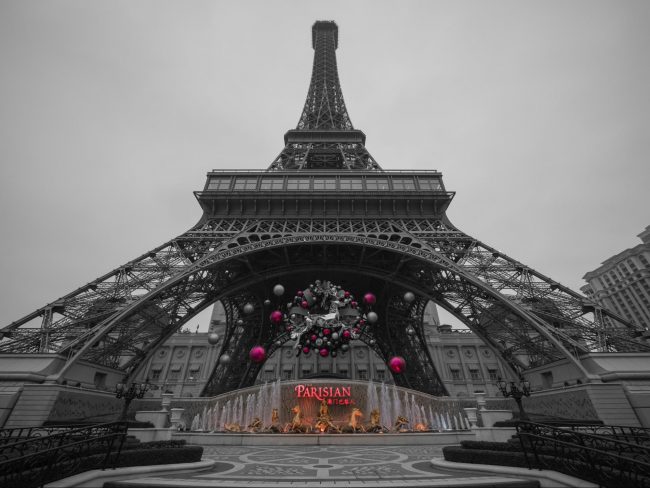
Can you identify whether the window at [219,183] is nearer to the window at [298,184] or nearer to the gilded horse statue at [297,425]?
the window at [298,184]

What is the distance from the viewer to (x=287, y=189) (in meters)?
28.9

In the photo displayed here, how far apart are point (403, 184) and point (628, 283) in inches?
2775

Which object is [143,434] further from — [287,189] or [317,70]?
[317,70]

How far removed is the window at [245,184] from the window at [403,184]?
1355cm

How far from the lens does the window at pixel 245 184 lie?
29.1m

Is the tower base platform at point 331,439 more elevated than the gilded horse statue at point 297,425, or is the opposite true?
the gilded horse statue at point 297,425

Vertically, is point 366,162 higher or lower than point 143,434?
higher

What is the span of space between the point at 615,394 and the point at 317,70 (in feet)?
186

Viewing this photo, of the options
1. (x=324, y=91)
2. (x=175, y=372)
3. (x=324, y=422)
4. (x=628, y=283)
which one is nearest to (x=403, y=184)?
(x=324, y=422)

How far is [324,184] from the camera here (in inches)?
1174

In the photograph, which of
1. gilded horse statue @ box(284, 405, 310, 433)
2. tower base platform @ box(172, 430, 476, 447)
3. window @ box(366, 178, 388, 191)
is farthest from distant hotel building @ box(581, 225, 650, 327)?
gilded horse statue @ box(284, 405, 310, 433)

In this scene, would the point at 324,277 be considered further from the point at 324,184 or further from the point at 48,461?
the point at 48,461

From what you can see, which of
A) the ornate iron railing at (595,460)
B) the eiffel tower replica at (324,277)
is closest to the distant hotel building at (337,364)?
the eiffel tower replica at (324,277)

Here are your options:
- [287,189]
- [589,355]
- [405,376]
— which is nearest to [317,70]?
[287,189]
